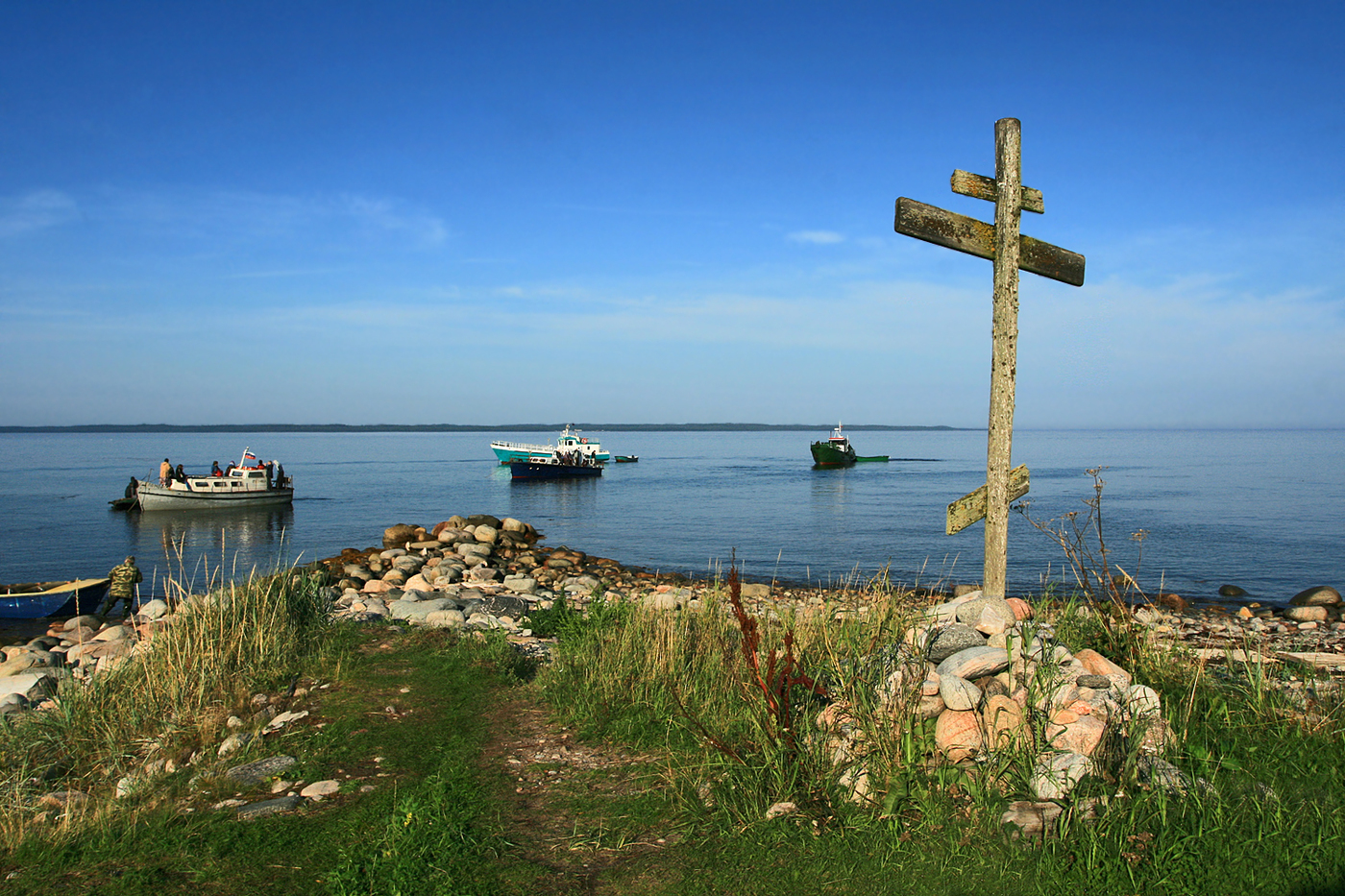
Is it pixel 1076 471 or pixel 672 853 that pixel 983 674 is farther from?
pixel 1076 471

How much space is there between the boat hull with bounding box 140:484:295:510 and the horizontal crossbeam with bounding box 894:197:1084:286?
39.6m

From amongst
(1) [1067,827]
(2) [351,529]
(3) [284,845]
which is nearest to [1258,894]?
(1) [1067,827]

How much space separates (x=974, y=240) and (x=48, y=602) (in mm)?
17365

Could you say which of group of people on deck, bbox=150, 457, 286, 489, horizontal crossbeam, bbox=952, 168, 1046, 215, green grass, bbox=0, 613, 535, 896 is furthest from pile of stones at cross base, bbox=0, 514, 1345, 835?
group of people on deck, bbox=150, 457, 286, 489

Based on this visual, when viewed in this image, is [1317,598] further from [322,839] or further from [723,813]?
[322,839]

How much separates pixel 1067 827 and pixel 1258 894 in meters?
0.68

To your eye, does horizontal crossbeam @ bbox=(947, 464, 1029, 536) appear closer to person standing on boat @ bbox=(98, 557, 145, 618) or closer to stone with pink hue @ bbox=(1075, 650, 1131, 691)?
stone with pink hue @ bbox=(1075, 650, 1131, 691)

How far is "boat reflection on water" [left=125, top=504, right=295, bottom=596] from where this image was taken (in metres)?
23.0

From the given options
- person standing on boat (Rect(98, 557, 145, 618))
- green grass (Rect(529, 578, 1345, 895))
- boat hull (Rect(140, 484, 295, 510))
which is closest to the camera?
green grass (Rect(529, 578, 1345, 895))

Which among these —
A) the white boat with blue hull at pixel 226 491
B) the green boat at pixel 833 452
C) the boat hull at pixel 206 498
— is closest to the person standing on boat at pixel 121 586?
the white boat with blue hull at pixel 226 491

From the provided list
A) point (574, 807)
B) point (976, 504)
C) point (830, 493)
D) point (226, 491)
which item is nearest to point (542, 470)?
point (830, 493)

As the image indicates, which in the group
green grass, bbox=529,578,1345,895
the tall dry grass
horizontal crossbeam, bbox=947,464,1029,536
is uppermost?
horizontal crossbeam, bbox=947,464,1029,536

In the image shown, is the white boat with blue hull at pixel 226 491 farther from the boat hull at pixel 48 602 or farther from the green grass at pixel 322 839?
the green grass at pixel 322 839

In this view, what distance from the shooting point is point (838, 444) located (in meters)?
71.6
